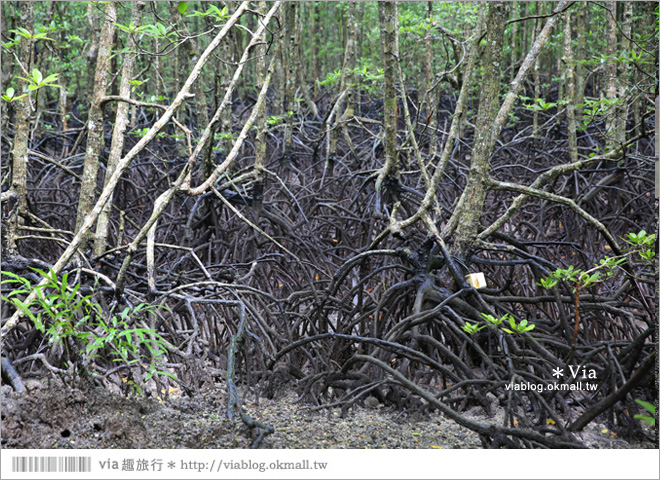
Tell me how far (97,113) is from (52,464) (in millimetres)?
1888

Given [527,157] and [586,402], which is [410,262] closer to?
[586,402]

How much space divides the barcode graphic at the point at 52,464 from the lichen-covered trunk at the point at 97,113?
1.33 meters

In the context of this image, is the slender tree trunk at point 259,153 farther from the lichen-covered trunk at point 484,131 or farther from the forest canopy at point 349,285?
the lichen-covered trunk at point 484,131

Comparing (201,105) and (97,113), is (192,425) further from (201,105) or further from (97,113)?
(201,105)

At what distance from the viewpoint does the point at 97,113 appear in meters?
2.98

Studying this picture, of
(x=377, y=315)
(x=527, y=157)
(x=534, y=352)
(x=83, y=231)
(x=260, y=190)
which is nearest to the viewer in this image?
(x=83, y=231)

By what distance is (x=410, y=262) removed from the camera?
3.00 metres

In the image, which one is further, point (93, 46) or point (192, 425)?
point (93, 46)

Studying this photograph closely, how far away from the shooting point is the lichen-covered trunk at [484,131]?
2789 mm

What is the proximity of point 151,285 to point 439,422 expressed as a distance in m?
1.45

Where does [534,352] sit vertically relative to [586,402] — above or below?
above

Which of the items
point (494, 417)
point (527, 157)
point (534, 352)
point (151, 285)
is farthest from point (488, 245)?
point (527, 157)

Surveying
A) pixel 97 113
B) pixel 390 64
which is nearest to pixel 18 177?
pixel 97 113

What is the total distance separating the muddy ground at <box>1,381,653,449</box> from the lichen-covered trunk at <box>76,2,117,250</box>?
3.33 feet
